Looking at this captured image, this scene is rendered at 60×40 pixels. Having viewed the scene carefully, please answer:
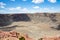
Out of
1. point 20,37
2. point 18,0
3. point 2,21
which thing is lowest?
point 20,37

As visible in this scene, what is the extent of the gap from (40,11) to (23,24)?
587 mm

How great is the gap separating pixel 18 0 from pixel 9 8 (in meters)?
0.33

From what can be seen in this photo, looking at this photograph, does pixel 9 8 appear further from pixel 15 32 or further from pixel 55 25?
pixel 55 25

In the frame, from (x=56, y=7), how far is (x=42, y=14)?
430 millimetres

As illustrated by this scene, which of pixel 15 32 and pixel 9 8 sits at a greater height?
pixel 9 8

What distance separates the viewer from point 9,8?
6.40 m

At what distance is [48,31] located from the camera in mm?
6387

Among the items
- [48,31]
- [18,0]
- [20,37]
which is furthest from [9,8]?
[48,31]

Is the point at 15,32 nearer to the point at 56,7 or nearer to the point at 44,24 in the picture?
the point at 44,24

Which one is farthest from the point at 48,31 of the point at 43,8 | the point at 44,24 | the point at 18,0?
the point at 18,0

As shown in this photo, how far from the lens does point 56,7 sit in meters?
6.33

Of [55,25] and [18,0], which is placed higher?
[18,0]

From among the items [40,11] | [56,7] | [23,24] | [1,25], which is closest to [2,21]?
[1,25]

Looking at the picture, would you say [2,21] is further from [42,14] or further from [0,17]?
[42,14]
